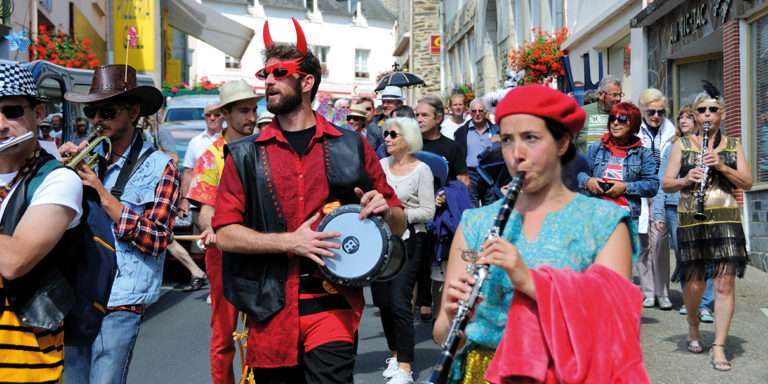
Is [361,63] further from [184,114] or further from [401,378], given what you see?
[401,378]

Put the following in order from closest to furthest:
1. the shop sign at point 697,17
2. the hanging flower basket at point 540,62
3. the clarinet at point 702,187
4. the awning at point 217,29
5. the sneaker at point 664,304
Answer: the clarinet at point 702,187, the sneaker at point 664,304, the shop sign at point 697,17, the hanging flower basket at point 540,62, the awning at point 217,29

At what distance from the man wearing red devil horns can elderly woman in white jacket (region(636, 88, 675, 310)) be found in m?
5.46

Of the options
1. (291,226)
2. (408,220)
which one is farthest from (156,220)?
(408,220)

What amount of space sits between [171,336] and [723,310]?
4699 mm

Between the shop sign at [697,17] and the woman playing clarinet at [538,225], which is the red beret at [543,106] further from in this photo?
the shop sign at [697,17]

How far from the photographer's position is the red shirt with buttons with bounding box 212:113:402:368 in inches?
158

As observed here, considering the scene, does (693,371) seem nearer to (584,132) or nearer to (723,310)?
(723,310)

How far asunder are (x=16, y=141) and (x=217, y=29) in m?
30.7

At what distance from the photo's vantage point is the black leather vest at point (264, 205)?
4.04 meters

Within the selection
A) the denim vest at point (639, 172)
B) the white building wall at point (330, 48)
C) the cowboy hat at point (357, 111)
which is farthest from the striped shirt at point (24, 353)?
the white building wall at point (330, 48)

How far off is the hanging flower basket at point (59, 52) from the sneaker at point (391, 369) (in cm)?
1289

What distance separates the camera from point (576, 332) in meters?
2.64

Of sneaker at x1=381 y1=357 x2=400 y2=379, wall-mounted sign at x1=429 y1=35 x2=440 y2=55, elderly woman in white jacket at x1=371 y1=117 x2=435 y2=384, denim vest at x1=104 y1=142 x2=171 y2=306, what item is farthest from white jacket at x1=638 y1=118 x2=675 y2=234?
wall-mounted sign at x1=429 y1=35 x2=440 y2=55

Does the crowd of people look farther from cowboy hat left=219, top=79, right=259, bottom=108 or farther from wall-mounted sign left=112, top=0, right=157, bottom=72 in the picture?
wall-mounted sign left=112, top=0, right=157, bottom=72
